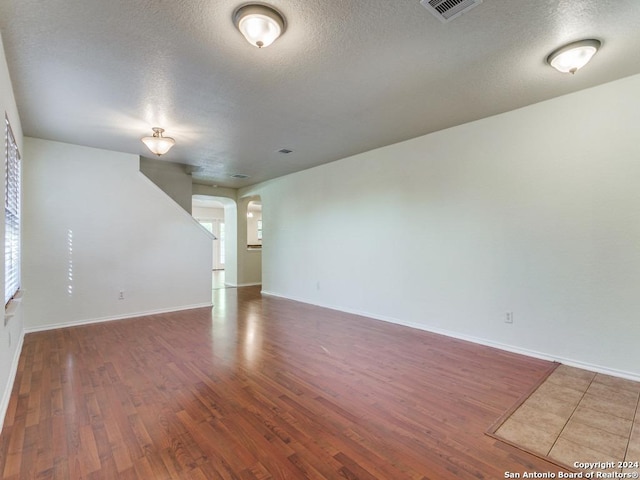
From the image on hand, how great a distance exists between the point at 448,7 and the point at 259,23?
1.16 meters

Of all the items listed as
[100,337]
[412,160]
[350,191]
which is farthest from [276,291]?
[412,160]

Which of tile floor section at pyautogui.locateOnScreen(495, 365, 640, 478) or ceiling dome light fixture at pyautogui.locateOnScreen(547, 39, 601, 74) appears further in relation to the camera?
ceiling dome light fixture at pyautogui.locateOnScreen(547, 39, 601, 74)

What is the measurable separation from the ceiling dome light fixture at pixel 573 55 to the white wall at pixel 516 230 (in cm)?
85

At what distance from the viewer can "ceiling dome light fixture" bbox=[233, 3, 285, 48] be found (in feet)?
6.03

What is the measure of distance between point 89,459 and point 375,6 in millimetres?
3119

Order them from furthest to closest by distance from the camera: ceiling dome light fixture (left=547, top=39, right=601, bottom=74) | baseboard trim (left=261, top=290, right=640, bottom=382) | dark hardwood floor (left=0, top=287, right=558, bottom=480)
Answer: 1. baseboard trim (left=261, top=290, right=640, bottom=382)
2. ceiling dome light fixture (left=547, top=39, right=601, bottom=74)
3. dark hardwood floor (left=0, top=287, right=558, bottom=480)

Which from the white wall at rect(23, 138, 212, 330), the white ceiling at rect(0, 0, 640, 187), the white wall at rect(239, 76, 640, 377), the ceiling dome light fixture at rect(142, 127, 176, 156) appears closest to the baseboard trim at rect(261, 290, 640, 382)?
the white wall at rect(239, 76, 640, 377)

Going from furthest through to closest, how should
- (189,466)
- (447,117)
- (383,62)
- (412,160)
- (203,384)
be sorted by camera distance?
(412,160) → (447,117) → (203,384) → (383,62) → (189,466)

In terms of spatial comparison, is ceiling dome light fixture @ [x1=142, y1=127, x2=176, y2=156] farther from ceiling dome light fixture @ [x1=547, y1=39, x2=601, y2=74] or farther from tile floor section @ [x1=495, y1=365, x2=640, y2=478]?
tile floor section @ [x1=495, y1=365, x2=640, y2=478]

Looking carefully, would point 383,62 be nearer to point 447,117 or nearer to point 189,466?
point 447,117

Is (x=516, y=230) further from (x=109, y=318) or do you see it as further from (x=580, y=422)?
(x=109, y=318)

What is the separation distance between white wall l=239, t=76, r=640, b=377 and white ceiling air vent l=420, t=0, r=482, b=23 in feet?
6.30

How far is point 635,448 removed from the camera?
5.89 ft

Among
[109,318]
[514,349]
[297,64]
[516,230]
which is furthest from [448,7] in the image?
[109,318]
